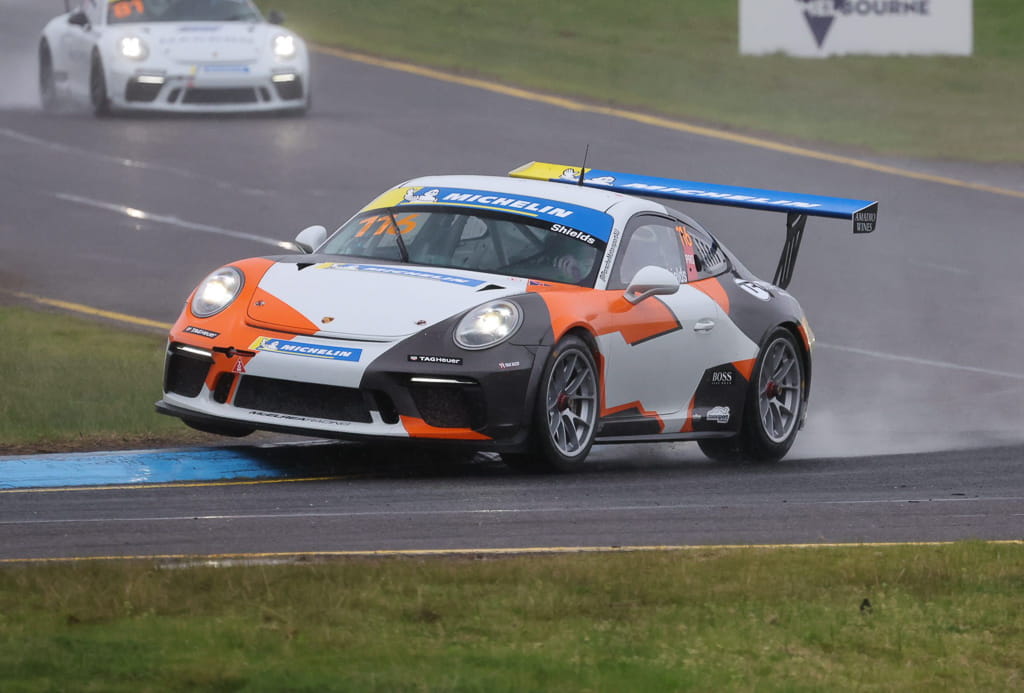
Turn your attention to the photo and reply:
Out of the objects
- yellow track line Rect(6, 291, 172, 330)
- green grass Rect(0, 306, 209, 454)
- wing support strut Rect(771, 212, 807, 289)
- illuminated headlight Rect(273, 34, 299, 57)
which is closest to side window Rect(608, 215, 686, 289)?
wing support strut Rect(771, 212, 807, 289)

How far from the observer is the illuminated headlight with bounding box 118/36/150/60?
20922 mm

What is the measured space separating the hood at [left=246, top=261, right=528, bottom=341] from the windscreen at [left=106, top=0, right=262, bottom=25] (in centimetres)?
1274

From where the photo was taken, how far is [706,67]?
2934 centimetres

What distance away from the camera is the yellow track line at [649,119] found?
23.1 meters

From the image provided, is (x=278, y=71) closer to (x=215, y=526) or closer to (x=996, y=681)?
(x=215, y=526)

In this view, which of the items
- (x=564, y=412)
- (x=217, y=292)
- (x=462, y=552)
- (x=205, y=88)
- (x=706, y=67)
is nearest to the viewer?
(x=462, y=552)

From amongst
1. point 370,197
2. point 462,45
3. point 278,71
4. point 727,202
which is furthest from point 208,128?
point 727,202

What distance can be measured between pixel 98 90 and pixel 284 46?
2.12 meters

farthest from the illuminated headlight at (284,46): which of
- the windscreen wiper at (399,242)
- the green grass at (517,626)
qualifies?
the green grass at (517,626)

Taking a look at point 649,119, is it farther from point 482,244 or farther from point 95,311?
point 482,244

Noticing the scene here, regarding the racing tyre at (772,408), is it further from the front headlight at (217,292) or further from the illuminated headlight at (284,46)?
the illuminated headlight at (284,46)

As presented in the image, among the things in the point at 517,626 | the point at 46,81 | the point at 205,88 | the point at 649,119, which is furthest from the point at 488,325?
the point at 649,119

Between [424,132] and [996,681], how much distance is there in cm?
1755

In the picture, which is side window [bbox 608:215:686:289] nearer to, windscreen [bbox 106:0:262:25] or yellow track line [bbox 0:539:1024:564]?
yellow track line [bbox 0:539:1024:564]
